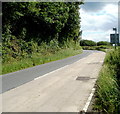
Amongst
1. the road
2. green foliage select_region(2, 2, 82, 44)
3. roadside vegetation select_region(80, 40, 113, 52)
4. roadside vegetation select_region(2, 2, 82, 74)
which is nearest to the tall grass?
roadside vegetation select_region(2, 2, 82, 74)

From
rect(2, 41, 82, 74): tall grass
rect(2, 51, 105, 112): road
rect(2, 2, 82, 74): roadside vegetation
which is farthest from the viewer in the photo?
rect(2, 2, 82, 74): roadside vegetation

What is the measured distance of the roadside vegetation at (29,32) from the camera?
1947 centimetres

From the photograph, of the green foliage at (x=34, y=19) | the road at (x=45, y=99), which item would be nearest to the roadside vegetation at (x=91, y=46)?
the green foliage at (x=34, y=19)

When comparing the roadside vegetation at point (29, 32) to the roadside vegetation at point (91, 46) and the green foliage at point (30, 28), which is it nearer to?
the green foliage at point (30, 28)

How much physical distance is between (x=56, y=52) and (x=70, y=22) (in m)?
7.89

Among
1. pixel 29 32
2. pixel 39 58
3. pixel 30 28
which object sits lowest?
pixel 39 58

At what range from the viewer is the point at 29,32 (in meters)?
25.6

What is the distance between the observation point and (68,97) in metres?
8.05

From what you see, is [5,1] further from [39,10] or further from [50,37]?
[50,37]

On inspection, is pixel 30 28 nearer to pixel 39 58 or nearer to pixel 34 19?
pixel 34 19

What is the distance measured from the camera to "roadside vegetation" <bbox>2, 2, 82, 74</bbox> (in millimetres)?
19469

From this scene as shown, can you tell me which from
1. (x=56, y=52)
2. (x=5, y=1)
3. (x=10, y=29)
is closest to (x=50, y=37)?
(x=56, y=52)

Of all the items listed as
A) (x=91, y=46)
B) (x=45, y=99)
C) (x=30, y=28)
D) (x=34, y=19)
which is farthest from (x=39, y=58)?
(x=91, y=46)

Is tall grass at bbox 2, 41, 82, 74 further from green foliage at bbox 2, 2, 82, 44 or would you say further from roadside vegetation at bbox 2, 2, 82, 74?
green foliage at bbox 2, 2, 82, 44
